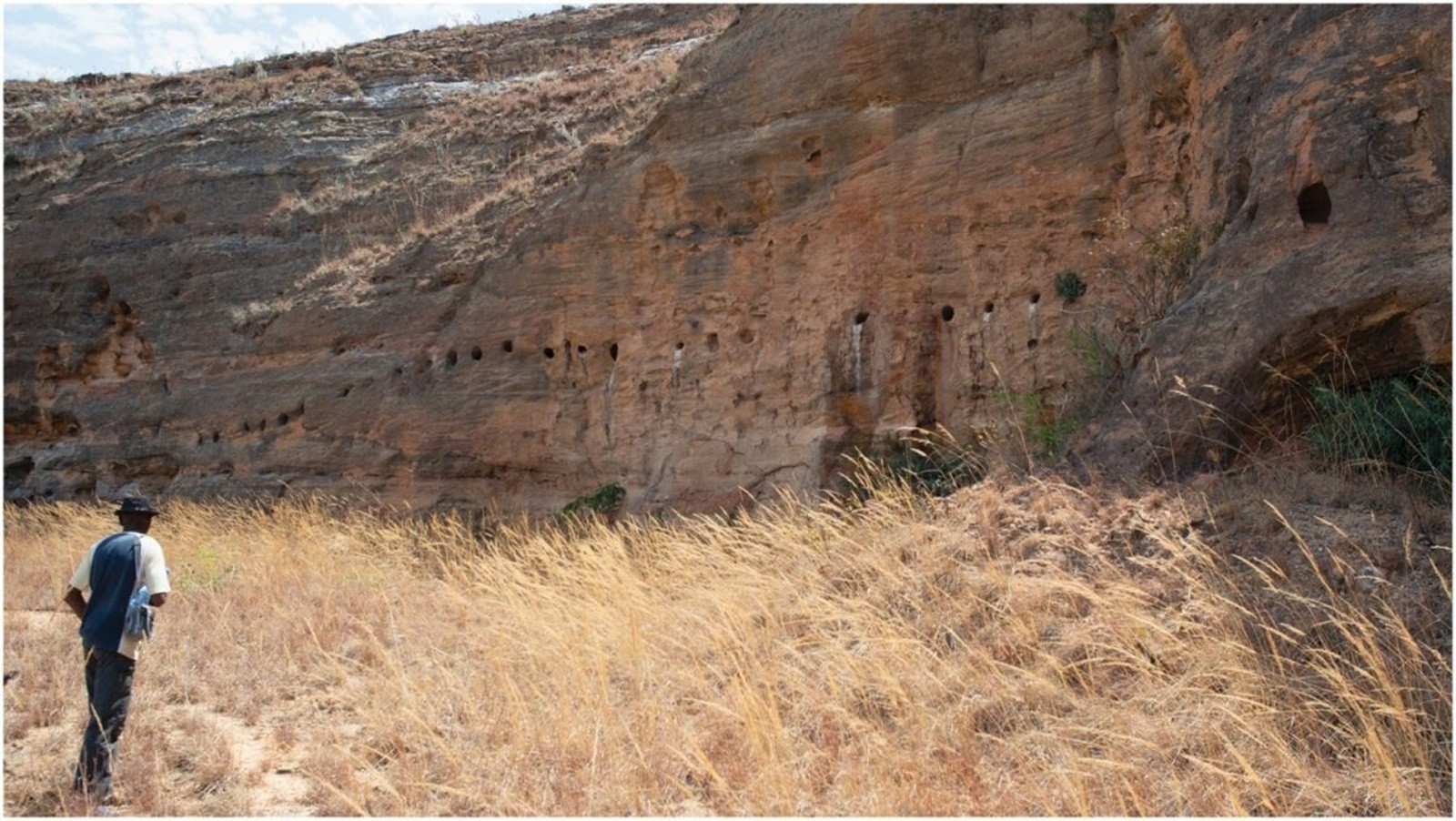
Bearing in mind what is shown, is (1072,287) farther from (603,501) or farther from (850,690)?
(850,690)

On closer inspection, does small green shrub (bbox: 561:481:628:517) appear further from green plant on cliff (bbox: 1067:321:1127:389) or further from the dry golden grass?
green plant on cliff (bbox: 1067:321:1127:389)

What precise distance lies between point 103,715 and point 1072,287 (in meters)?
8.71

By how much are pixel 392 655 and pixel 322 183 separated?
15.7 metres

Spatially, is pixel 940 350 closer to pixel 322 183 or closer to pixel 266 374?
pixel 266 374

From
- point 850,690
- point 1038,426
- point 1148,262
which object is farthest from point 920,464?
point 850,690

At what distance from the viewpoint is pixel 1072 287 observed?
10.1 metres

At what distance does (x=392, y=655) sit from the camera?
21.9 ft

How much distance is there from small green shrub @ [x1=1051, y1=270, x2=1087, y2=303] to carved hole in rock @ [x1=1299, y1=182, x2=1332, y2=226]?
3.03m

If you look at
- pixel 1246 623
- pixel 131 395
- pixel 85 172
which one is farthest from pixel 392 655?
pixel 85 172

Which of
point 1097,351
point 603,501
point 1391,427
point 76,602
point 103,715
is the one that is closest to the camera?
point 103,715

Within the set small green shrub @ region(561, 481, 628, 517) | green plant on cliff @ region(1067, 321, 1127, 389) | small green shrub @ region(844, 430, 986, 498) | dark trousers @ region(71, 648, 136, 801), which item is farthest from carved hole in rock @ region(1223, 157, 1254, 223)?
dark trousers @ region(71, 648, 136, 801)

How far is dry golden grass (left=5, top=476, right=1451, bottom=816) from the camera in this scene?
3.76 m

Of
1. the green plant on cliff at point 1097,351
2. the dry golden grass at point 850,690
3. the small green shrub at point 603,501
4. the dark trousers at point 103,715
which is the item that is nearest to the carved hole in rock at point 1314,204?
the green plant on cliff at point 1097,351

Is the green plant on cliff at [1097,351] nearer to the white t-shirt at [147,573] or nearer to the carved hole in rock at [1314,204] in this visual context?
the carved hole in rock at [1314,204]
